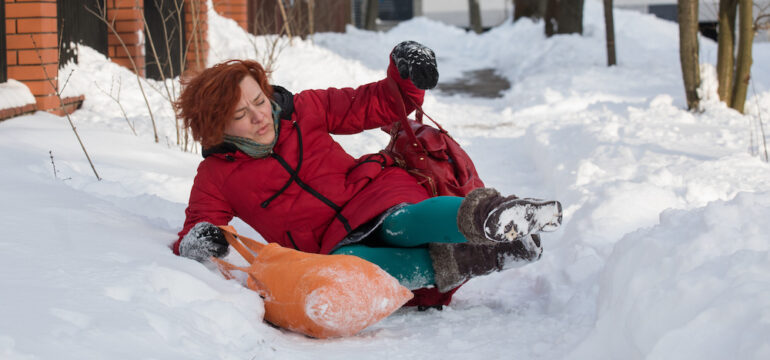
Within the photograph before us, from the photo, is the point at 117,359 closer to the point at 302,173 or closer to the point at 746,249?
the point at 302,173

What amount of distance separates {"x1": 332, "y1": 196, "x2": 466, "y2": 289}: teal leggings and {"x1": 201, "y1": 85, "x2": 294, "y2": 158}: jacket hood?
0.58m

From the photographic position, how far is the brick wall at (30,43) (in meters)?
5.86

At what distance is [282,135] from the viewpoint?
3.13m

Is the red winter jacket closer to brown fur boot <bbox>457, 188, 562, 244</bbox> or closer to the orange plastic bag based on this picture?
the orange plastic bag

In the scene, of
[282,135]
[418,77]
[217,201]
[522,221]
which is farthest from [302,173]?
[522,221]

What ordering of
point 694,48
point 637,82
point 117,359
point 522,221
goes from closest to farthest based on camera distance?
point 117,359
point 522,221
point 694,48
point 637,82

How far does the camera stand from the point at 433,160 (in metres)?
3.30

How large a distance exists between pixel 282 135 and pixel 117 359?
1.39 meters

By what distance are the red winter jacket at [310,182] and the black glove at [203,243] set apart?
0.40ft

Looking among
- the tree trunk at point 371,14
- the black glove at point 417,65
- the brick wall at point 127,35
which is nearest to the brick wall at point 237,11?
the brick wall at point 127,35

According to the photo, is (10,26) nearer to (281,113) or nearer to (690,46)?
(281,113)

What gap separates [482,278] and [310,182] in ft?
3.31

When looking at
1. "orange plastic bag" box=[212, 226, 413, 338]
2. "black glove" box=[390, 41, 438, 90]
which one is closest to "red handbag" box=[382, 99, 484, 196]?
"black glove" box=[390, 41, 438, 90]

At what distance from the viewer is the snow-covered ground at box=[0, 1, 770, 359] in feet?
6.54
